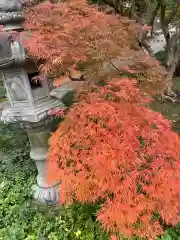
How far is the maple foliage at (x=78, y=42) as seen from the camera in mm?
2645

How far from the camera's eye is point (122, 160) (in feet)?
8.19

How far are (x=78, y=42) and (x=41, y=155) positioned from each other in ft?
5.26

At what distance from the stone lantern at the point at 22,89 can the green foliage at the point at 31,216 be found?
2.09 feet

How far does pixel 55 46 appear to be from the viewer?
2645mm

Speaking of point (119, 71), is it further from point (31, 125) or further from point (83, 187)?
point (83, 187)

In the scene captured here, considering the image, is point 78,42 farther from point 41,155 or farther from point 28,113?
point 41,155

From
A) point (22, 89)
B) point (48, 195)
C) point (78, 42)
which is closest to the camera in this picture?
point (78, 42)

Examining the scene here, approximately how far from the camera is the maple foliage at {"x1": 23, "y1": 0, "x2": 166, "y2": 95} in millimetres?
2645

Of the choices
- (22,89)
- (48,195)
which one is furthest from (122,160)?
(48,195)

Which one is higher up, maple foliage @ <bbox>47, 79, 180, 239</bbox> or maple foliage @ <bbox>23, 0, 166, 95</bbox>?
maple foliage @ <bbox>23, 0, 166, 95</bbox>

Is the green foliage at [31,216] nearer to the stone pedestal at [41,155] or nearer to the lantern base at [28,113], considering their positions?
the stone pedestal at [41,155]

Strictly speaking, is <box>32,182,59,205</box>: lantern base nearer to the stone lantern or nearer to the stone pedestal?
the stone pedestal

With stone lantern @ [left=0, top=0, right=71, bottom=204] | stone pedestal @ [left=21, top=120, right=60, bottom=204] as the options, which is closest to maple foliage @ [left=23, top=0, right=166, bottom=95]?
stone lantern @ [left=0, top=0, right=71, bottom=204]

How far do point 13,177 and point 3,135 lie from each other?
172 centimetres
